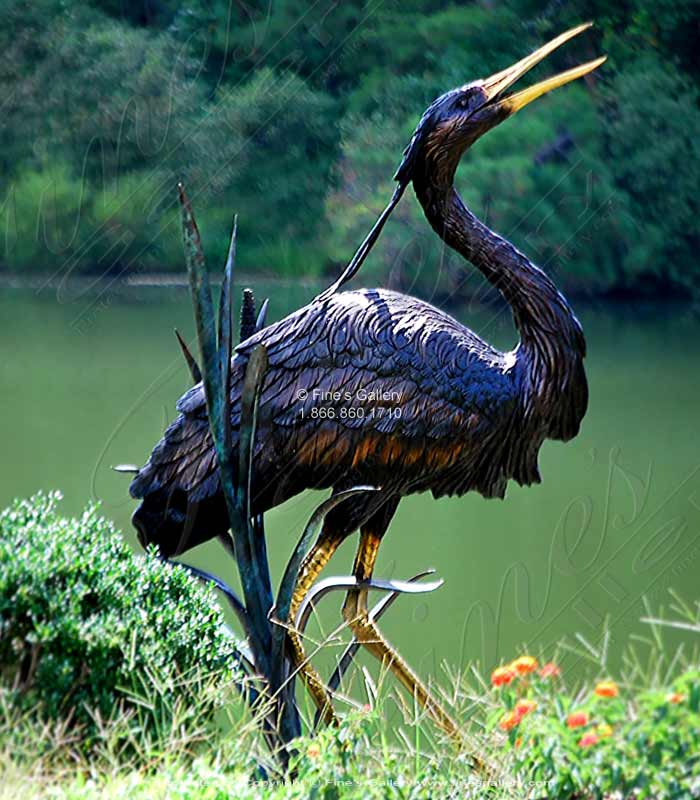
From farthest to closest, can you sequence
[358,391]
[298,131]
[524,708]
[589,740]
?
1. [298,131]
2. [358,391]
3. [524,708]
4. [589,740]

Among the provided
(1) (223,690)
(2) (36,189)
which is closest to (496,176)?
(2) (36,189)

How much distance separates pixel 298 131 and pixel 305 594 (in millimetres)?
7850

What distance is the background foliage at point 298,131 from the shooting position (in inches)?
368

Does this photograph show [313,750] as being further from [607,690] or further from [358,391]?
[358,391]

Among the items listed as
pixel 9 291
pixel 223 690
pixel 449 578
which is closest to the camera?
pixel 223 690

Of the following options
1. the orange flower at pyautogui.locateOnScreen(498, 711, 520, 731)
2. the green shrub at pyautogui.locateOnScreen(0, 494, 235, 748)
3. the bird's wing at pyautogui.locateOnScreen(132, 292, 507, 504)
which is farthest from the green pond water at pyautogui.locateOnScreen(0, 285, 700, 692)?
the orange flower at pyautogui.locateOnScreen(498, 711, 520, 731)

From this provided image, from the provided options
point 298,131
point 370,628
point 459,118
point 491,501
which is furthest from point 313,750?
point 298,131

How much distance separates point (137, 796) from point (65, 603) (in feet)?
1.02

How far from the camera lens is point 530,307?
2439 millimetres

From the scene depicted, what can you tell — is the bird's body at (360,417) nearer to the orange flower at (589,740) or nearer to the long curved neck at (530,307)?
the long curved neck at (530,307)

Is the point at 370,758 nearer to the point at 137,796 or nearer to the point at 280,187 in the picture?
the point at 137,796

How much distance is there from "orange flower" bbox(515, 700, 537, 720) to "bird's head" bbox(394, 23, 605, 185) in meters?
1.03

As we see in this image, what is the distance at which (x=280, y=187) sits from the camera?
A: 9.88m

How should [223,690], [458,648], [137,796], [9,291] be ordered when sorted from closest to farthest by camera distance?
[137,796]
[223,690]
[458,648]
[9,291]
